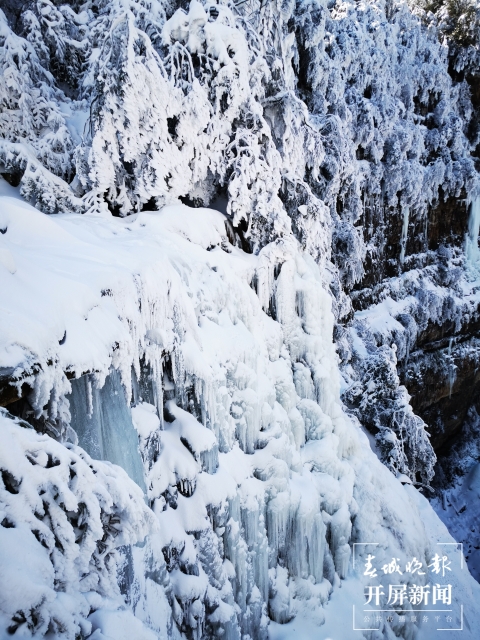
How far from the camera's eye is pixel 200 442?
13.6 feet

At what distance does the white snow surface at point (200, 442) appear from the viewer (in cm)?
183

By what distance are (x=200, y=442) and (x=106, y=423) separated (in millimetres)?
1162

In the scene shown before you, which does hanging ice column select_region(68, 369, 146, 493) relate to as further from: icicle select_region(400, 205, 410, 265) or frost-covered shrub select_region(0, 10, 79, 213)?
icicle select_region(400, 205, 410, 265)

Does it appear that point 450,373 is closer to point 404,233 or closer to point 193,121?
point 404,233

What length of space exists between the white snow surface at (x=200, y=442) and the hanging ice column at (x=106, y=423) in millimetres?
193

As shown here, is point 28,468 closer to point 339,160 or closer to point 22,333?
point 22,333

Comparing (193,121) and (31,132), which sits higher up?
(193,121)

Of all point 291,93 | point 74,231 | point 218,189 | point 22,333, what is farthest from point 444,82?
point 22,333

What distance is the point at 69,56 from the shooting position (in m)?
7.98

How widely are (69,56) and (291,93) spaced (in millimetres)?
4665

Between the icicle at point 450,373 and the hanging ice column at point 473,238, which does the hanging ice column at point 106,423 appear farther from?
the hanging ice column at point 473,238

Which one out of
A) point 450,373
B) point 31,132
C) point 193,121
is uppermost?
point 193,121

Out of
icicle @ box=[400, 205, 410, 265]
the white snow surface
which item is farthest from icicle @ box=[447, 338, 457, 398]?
the white snow surface

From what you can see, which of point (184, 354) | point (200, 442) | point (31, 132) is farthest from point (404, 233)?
point (200, 442)
